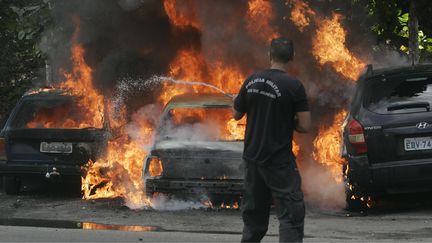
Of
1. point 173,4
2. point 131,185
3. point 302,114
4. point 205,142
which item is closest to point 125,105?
point 173,4

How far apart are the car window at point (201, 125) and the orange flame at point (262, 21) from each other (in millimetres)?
3193

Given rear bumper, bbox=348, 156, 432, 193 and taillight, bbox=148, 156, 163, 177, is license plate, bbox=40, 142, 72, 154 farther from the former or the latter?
rear bumper, bbox=348, 156, 432, 193

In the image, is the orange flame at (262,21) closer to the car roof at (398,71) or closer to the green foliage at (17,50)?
the car roof at (398,71)

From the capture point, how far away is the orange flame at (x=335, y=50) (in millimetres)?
12516

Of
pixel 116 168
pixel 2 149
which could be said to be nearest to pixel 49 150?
pixel 2 149

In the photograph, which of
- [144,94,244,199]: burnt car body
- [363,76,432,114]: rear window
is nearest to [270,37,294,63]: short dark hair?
[363,76,432,114]: rear window

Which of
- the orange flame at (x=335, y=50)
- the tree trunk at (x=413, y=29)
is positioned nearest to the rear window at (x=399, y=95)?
the orange flame at (x=335, y=50)

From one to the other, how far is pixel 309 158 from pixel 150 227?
3283 millimetres

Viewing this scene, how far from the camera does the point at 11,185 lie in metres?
11.7

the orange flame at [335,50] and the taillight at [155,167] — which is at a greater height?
the orange flame at [335,50]

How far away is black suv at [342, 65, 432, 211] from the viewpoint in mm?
8906

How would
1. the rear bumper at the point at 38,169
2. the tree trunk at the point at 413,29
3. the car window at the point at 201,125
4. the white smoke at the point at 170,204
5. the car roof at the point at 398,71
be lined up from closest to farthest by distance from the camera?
the car roof at the point at 398,71
the white smoke at the point at 170,204
the car window at the point at 201,125
the rear bumper at the point at 38,169
the tree trunk at the point at 413,29

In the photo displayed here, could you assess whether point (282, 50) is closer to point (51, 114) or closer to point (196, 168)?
point (196, 168)

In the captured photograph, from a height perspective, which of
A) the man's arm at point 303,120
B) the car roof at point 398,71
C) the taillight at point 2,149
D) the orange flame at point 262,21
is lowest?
the taillight at point 2,149
